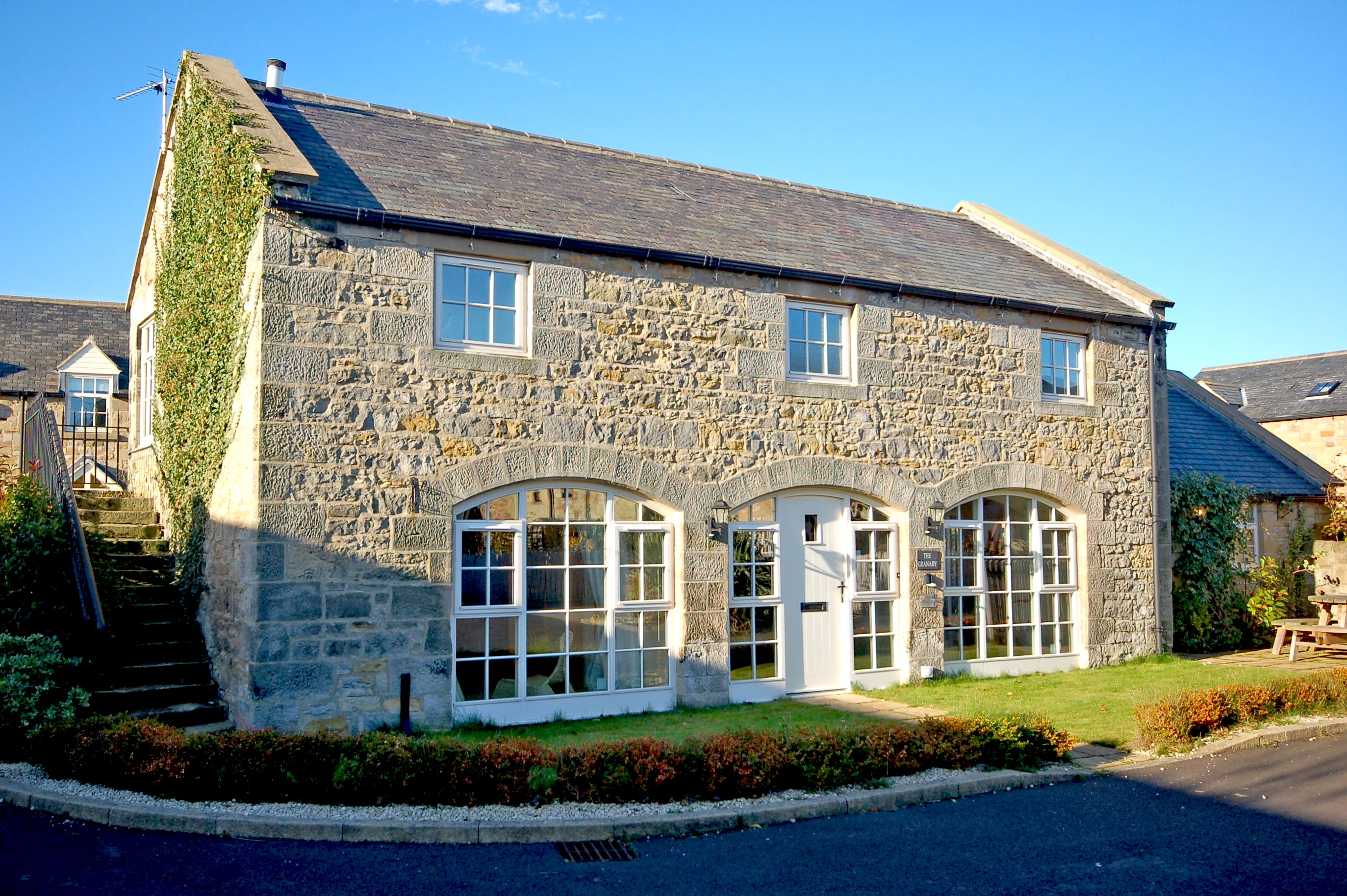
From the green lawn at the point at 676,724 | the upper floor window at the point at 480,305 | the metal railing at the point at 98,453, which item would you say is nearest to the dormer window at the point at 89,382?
the metal railing at the point at 98,453

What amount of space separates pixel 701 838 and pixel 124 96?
553 inches

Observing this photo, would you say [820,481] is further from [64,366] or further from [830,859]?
[64,366]

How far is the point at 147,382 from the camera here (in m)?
14.2

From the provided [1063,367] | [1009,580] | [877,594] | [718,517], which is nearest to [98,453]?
[718,517]

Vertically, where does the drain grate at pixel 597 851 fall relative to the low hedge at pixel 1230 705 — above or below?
below

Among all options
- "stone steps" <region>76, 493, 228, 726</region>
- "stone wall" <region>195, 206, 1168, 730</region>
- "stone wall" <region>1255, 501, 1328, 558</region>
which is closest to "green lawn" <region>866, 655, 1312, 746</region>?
"stone wall" <region>195, 206, 1168, 730</region>

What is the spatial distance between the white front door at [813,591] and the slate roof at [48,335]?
20572 mm

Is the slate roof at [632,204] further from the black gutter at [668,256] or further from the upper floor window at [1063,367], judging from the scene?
the upper floor window at [1063,367]

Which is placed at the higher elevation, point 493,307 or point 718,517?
point 493,307

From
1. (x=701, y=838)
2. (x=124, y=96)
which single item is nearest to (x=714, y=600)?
(x=701, y=838)

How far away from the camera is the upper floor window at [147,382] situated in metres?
13.8

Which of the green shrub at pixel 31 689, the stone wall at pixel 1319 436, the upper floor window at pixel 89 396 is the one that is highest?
the upper floor window at pixel 89 396

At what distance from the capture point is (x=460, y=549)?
10.0 meters

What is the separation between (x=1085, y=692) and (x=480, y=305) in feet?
26.9
